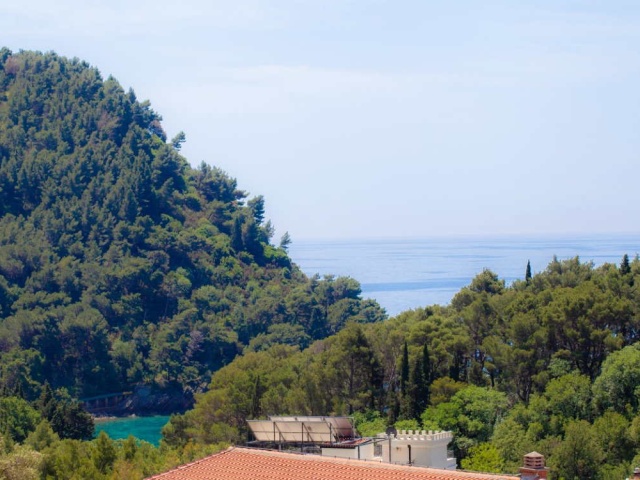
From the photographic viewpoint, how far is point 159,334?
369 ft

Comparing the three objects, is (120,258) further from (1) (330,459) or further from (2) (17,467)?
(1) (330,459)

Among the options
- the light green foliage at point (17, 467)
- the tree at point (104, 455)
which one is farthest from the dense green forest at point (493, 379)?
the light green foliage at point (17, 467)

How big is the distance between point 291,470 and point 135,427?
73.5 meters

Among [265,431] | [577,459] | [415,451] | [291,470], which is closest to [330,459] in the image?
[291,470]

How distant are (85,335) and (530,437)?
224 feet

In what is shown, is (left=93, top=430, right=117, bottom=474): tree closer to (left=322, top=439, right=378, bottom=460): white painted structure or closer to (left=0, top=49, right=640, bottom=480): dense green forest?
(left=0, top=49, right=640, bottom=480): dense green forest

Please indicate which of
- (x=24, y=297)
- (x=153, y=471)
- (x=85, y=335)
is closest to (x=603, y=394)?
(x=153, y=471)

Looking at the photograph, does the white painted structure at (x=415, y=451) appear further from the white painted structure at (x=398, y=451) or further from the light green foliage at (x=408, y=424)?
the light green foliage at (x=408, y=424)

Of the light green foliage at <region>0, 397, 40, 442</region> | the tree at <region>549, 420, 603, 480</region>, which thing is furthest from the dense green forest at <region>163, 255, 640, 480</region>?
the light green foliage at <region>0, 397, 40, 442</region>

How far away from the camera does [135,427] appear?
308ft

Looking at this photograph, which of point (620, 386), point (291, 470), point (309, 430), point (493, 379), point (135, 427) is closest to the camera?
point (291, 470)

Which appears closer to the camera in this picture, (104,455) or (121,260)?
(104,455)

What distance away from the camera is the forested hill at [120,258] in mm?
105875

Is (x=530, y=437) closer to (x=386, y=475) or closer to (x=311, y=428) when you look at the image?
(x=311, y=428)
